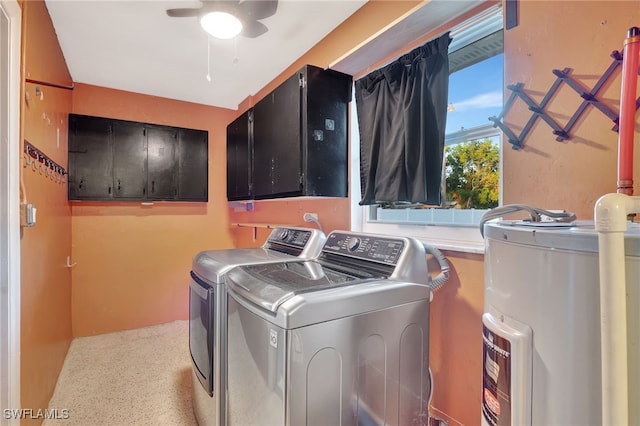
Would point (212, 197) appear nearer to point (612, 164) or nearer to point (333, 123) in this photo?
point (333, 123)

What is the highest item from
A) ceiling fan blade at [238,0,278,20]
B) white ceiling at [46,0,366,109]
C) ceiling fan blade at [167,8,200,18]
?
white ceiling at [46,0,366,109]

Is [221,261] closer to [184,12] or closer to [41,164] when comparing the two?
[41,164]

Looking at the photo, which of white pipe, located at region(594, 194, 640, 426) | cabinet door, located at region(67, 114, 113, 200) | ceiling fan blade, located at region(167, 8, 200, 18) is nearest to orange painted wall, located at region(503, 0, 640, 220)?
white pipe, located at region(594, 194, 640, 426)

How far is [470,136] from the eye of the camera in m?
1.56

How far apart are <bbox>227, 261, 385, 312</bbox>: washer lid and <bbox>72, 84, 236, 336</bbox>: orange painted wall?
2373 millimetres

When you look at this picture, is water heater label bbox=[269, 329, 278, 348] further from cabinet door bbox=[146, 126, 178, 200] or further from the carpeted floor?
cabinet door bbox=[146, 126, 178, 200]

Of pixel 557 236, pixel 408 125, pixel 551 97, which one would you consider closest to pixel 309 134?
pixel 408 125

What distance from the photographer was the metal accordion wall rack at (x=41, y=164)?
1.56m

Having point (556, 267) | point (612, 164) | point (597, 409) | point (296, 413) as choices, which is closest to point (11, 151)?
point (296, 413)

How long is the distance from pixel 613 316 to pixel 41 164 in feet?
8.61

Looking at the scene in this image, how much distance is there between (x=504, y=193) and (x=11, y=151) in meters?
2.15

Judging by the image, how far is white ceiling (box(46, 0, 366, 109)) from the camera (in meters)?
2.00

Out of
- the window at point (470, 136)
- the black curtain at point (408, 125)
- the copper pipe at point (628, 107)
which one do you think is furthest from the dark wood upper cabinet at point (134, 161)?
the copper pipe at point (628, 107)

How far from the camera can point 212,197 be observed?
3.79 metres
